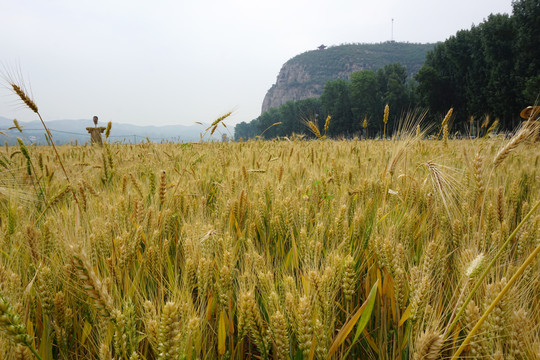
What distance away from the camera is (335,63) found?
150m

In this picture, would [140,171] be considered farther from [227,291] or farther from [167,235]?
[227,291]

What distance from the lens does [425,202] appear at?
6.21 feet

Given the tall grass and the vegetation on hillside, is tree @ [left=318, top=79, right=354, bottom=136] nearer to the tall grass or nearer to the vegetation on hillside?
the tall grass

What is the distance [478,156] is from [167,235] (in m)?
1.66

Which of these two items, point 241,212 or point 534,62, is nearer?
point 241,212

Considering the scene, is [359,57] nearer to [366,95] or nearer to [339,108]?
[339,108]

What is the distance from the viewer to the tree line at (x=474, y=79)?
2402 centimetres

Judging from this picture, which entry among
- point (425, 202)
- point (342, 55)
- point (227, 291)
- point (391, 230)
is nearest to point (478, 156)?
point (425, 202)

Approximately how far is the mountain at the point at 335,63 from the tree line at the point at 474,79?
7958cm

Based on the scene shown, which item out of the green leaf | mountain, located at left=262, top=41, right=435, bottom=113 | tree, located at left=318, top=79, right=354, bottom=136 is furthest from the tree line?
mountain, located at left=262, top=41, right=435, bottom=113

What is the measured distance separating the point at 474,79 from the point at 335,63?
129 meters

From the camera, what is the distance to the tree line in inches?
945

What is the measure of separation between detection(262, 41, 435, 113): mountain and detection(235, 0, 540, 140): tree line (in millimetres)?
79581

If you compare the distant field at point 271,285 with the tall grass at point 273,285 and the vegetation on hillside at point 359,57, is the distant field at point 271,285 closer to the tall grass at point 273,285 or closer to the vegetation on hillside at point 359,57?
the tall grass at point 273,285
